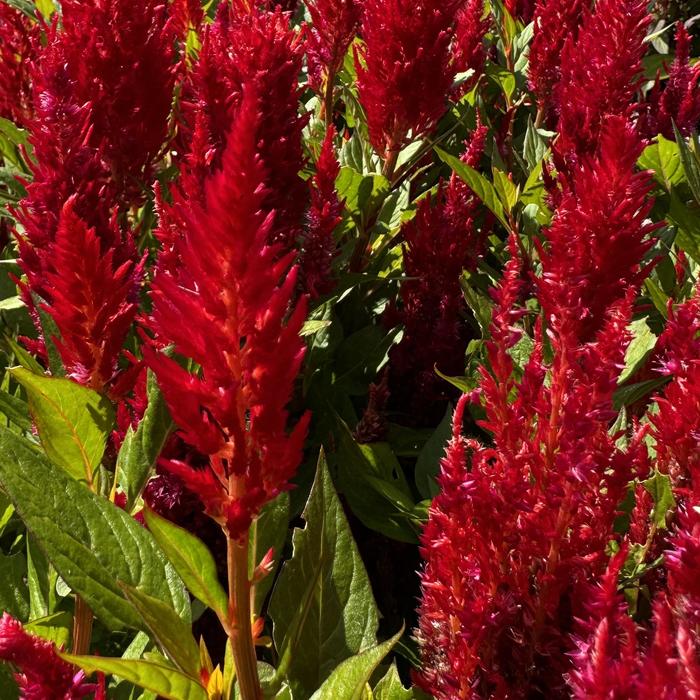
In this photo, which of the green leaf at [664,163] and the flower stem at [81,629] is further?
the green leaf at [664,163]

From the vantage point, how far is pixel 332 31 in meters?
2.54

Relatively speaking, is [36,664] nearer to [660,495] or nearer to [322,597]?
[322,597]

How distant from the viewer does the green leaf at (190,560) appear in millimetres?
1016

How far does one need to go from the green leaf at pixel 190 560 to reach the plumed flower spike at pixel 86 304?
1.12ft

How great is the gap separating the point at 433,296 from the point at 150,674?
4.58ft

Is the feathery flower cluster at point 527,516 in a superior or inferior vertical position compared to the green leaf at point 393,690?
superior

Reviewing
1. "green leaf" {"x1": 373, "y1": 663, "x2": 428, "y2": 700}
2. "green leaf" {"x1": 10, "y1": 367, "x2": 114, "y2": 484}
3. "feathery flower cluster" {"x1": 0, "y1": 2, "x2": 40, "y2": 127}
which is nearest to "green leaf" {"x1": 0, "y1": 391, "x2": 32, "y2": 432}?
"green leaf" {"x1": 10, "y1": 367, "x2": 114, "y2": 484}

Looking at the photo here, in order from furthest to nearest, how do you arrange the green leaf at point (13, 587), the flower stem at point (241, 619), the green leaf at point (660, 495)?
the green leaf at point (13, 587)
the green leaf at point (660, 495)
the flower stem at point (241, 619)

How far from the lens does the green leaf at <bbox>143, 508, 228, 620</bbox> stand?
1.02 metres

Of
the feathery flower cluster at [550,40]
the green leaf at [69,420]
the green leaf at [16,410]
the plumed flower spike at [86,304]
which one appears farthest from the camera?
the feathery flower cluster at [550,40]

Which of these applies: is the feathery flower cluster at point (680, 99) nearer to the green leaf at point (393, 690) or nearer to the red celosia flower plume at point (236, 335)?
the green leaf at point (393, 690)

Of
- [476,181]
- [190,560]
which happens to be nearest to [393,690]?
[190,560]

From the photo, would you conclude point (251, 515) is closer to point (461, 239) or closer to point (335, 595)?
point (335, 595)

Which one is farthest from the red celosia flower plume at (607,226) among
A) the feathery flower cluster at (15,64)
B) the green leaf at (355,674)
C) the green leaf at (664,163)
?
the feathery flower cluster at (15,64)
